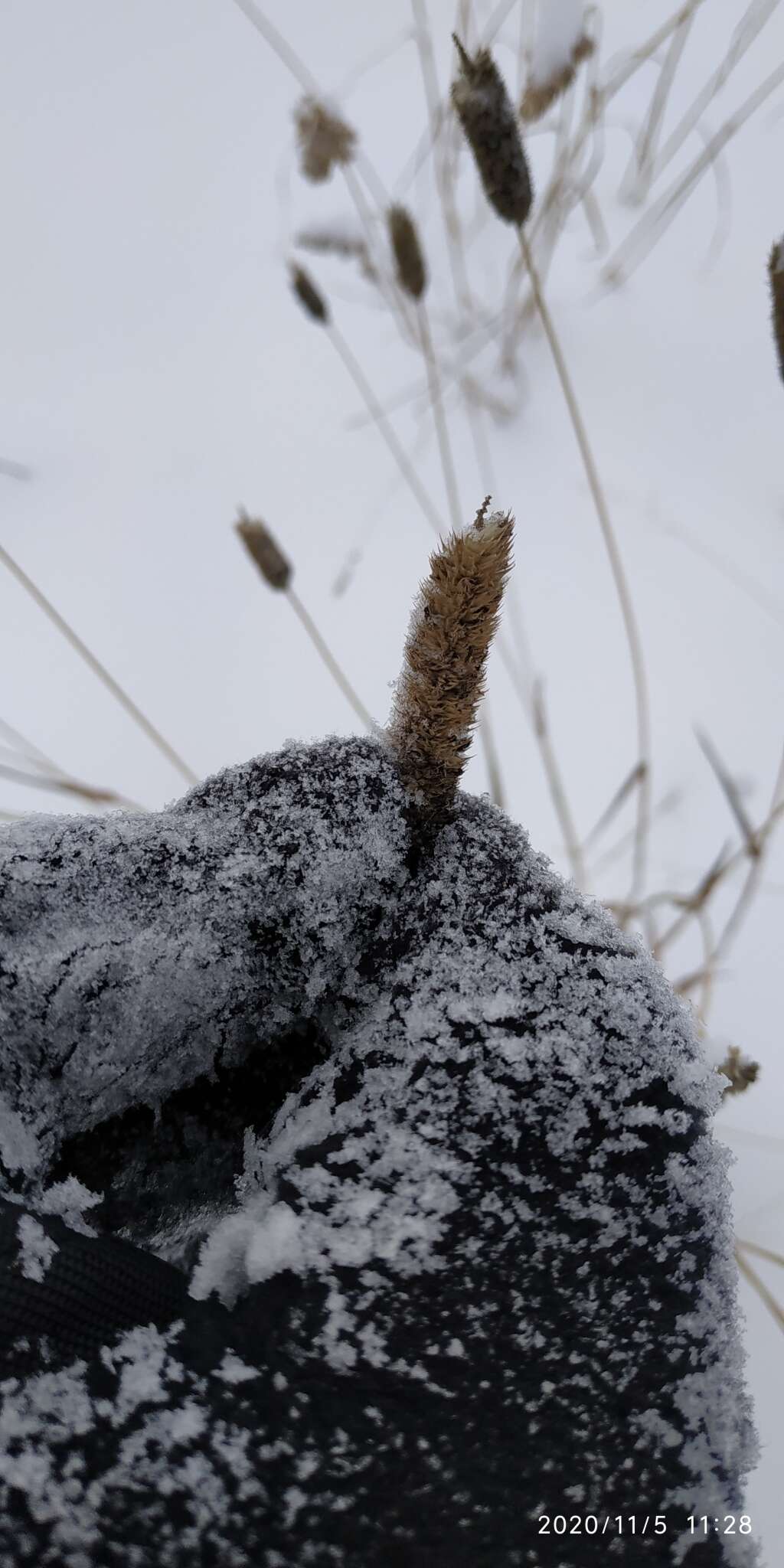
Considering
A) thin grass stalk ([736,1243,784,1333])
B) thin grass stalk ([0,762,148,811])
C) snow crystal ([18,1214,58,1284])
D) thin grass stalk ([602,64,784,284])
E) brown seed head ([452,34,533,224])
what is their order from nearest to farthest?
snow crystal ([18,1214,58,1284]) → brown seed head ([452,34,533,224]) → thin grass stalk ([736,1243,784,1333]) → thin grass stalk ([0,762,148,811]) → thin grass stalk ([602,64,784,284])

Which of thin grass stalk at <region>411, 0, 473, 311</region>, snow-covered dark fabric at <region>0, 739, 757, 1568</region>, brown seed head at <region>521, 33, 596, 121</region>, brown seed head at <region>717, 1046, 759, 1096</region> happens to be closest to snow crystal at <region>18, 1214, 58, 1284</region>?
snow-covered dark fabric at <region>0, 739, 757, 1568</region>

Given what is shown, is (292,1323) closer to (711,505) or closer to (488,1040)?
(488,1040)

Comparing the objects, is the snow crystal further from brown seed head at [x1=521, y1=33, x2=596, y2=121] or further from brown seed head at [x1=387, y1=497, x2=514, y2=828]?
brown seed head at [x1=521, y1=33, x2=596, y2=121]

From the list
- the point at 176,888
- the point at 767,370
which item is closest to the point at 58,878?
the point at 176,888

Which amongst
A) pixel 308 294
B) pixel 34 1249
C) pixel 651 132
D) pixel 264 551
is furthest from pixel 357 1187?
pixel 651 132

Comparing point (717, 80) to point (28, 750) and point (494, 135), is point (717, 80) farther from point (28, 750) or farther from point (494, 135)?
point (28, 750)

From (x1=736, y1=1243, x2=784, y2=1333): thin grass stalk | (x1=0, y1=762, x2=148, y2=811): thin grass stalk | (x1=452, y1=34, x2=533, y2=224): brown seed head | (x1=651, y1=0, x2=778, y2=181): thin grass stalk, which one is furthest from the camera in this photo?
(x1=651, y1=0, x2=778, y2=181): thin grass stalk
